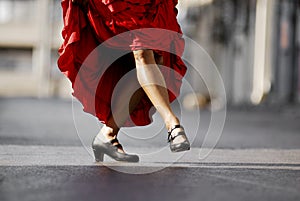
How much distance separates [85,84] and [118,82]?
0.15 m

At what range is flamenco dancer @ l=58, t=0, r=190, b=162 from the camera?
2682 mm

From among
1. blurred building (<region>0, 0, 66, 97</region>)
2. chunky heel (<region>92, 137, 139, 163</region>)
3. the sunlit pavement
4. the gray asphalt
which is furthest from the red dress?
blurred building (<region>0, 0, 66, 97</region>)

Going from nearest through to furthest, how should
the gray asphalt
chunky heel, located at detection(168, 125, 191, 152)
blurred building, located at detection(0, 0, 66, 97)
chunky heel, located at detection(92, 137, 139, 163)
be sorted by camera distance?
the gray asphalt → chunky heel, located at detection(168, 125, 191, 152) → chunky heel, located at detection(92, 137, 139, 163) → blurred building, located at detection(0, 0, 66, 97)

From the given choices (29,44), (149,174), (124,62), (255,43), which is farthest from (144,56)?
(29,44)

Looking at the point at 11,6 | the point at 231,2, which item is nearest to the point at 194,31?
the point at 231,2

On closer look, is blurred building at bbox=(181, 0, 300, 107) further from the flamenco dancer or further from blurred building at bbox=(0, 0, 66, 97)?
blurred building at bbox=(0, 0, 66, 97)

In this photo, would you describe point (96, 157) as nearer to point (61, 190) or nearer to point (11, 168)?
point (11, 168)

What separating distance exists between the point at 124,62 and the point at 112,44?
0.17 metres

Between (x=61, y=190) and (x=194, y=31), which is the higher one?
(x=61, y=190)

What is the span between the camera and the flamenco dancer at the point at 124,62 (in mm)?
2682

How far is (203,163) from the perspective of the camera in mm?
2936

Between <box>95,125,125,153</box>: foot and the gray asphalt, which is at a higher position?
the gray asphalt

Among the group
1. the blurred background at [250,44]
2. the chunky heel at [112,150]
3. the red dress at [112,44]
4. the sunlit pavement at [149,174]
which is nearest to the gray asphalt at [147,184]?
the sunlit pavement at [149,174]

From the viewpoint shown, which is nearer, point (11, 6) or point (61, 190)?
point (61, 190)
